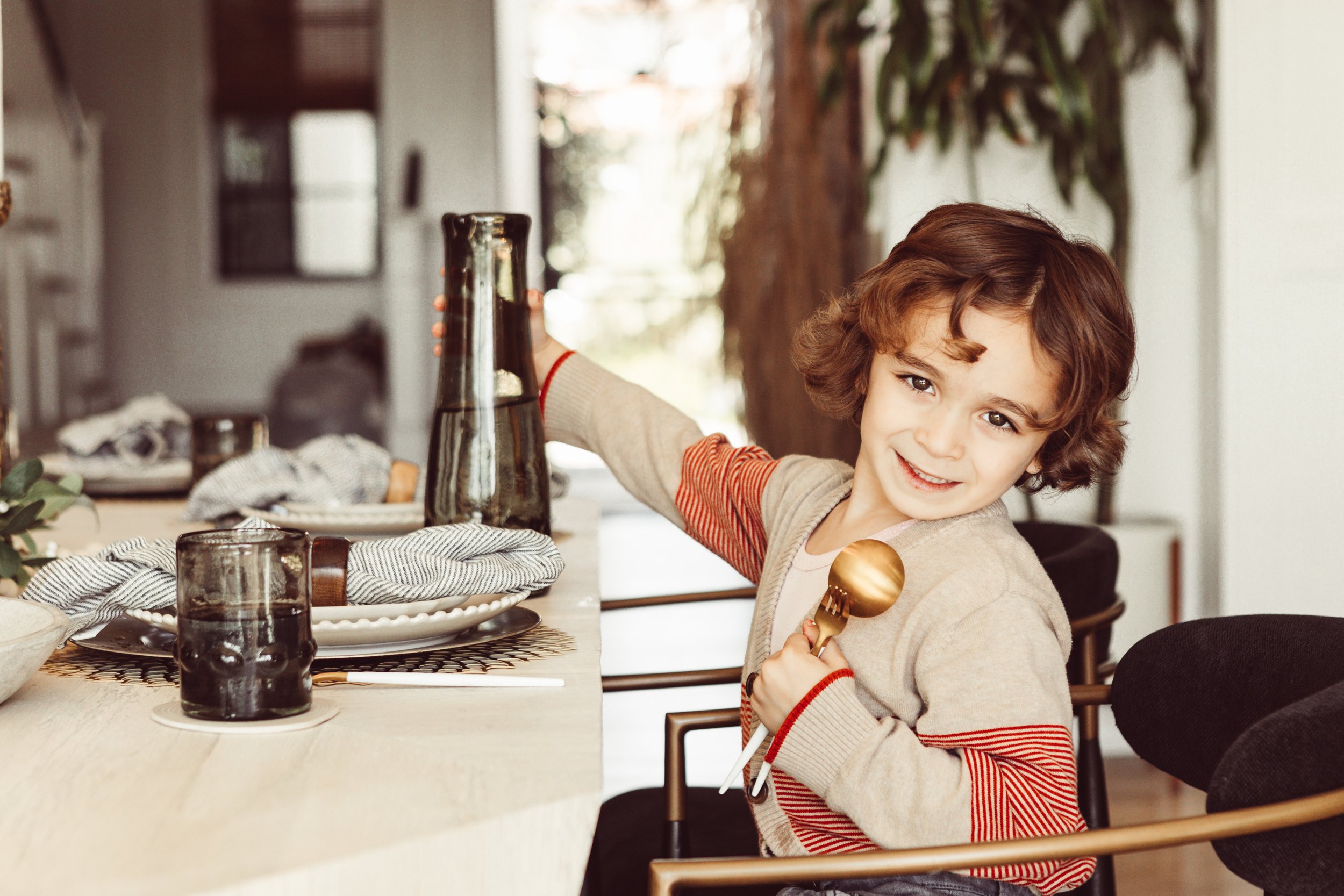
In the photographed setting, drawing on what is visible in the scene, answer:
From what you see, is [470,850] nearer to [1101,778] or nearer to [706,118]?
[1101,778]

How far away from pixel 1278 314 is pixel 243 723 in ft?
8.33

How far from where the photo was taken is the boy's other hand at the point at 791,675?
90cm

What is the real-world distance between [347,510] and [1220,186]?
83.6 inches

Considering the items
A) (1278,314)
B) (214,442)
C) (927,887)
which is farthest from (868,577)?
(1278,314)

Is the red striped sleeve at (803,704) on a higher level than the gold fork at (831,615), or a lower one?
lower

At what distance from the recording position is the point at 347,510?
1363 millimetres

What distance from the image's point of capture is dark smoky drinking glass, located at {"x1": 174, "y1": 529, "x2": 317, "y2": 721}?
27.7 inches

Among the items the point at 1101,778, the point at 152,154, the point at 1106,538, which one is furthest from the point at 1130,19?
the point at 152,154

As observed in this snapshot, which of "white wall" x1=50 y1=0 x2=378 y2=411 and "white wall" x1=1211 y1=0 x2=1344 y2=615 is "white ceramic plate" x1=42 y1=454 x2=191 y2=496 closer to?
"white wall" x1=1211 y1=0 x2=1344 y2=615

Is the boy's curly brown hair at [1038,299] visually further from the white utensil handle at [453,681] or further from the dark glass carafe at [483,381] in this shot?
the white utensil handle at [453,681]

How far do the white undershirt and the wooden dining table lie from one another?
328mm

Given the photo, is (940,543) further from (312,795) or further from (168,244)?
(168,244)

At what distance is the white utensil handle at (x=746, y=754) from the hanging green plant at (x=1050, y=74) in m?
2.17

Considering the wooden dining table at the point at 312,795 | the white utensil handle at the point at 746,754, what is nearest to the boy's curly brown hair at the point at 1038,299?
the white utensil handle at the point at 746,754
